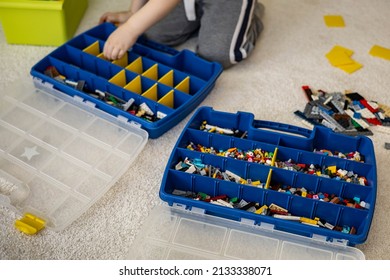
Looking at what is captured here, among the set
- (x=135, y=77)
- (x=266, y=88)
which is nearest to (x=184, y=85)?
(x=135, y=77)

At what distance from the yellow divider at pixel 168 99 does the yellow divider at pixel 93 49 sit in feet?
0.83

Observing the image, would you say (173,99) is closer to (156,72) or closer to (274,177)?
(156,72)

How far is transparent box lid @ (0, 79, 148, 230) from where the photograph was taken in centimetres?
94

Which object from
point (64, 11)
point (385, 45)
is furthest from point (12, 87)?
point (385, 45)

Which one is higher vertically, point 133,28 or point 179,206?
point 133,28

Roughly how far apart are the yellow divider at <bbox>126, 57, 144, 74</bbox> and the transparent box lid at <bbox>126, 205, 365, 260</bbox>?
0.42 metres

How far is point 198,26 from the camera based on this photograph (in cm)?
136

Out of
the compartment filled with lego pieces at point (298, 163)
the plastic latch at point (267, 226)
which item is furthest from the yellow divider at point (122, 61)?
the plastic latch at point (267, 226)

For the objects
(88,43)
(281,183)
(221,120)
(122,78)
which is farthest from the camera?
(88,43)

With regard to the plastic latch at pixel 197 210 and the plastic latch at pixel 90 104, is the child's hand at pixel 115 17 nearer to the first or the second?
the plastic latch at pixel 90 104

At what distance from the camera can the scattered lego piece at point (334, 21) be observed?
1.43m

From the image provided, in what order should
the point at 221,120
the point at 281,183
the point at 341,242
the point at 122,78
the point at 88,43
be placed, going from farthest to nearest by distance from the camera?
the point at 88,43
the point at 122,78
the point at 221,120
the point at 281,183
the point at 341,242

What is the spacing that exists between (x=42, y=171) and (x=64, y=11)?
47 cm

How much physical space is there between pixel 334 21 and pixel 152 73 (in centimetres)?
61
